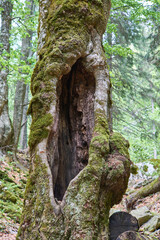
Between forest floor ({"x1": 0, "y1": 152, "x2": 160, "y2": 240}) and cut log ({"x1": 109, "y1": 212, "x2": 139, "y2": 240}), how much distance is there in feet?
5.88

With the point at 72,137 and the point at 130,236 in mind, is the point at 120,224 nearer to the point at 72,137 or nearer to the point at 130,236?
the point at 130,236

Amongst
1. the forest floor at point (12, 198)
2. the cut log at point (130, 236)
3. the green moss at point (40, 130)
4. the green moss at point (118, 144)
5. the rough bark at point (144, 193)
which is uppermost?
the green moss at point (40, 130)

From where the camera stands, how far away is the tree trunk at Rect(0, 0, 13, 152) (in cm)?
714

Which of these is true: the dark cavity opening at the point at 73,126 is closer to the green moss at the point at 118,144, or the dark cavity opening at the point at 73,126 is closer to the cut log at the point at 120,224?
the green moss at the point at 118,144

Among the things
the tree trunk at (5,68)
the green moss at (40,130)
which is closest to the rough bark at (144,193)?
the tree trunk at (5,68)

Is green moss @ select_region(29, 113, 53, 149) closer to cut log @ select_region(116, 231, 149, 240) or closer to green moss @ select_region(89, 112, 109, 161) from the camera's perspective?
green moss @ select_region(89, 112, 109, 161)

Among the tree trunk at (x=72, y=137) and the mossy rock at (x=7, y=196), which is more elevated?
the tree trunk at (x=72, y=137)

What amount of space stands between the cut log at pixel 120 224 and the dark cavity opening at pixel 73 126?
0.96 meters

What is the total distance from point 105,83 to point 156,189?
19.1ft

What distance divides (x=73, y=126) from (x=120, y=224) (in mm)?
1904

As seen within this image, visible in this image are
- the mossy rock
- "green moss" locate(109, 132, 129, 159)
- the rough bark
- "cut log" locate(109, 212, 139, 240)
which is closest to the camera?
"cut log" locate(109, 212, 139, 240)

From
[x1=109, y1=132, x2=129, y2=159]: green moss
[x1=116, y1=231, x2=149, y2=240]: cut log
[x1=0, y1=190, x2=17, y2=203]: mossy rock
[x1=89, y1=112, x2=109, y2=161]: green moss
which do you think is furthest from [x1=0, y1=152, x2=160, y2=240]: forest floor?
[x1=109, y1=132, x2=129, y2=159]: green moss

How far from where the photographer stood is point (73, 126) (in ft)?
14.2

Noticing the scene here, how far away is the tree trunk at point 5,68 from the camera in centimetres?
714
